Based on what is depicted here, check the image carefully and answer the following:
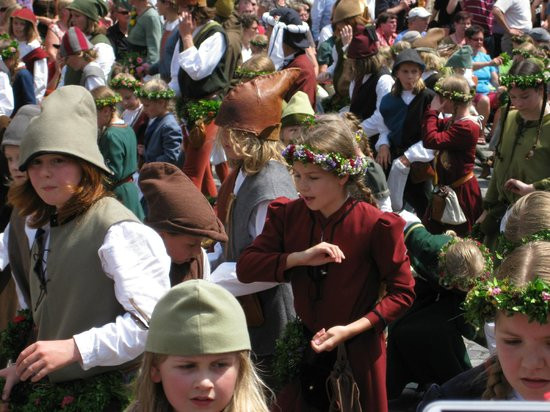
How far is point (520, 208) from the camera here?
13.9 ft

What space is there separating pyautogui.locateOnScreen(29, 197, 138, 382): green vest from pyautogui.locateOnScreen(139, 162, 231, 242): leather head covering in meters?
0.89

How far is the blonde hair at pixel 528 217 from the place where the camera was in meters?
4.03

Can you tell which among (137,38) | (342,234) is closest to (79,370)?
(342,234)

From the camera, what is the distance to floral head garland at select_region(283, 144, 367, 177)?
4.27 meters

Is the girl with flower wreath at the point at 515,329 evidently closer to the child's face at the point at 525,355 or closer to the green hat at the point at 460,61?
the child's face at the point at 525,355

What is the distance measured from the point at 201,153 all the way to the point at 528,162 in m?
3.72

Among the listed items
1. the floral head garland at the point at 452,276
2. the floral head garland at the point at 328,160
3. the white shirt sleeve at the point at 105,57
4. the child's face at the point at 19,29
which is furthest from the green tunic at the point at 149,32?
the floral head garland at the point at 328,160

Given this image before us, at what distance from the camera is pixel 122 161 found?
7.66m

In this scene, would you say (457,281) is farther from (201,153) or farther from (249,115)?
(201,153)

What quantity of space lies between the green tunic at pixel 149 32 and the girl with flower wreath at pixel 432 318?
27.3 ft

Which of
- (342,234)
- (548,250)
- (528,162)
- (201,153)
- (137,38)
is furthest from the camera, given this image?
(137,38)

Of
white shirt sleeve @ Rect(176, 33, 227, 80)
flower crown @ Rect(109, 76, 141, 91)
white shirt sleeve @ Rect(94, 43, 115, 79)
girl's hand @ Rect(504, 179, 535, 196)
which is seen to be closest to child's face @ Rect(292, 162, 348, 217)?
girl's hand @ Rect(504, 179, 535, 196)

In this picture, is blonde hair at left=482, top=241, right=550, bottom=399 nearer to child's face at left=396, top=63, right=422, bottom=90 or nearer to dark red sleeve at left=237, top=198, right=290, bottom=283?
dark red sleeve at left=237, top=198, right=290, bottom=283

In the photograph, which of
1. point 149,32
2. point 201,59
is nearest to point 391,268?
point 201,59
